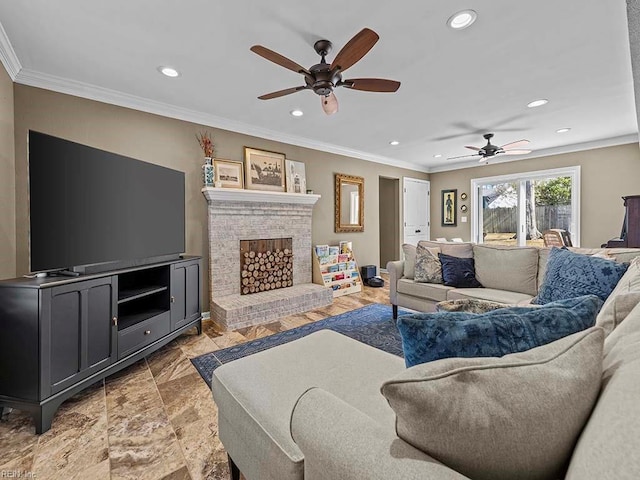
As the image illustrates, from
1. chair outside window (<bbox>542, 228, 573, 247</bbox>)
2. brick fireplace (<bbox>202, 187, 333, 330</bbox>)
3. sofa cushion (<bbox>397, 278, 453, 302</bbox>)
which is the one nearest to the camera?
sofa cushion (<bbox>397, 278, 453, 302</bbox>)

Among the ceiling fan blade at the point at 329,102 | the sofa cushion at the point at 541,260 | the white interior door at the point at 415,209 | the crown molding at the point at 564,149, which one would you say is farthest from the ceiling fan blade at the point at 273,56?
the crown molding at the point at 564,149

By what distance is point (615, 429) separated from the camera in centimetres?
41

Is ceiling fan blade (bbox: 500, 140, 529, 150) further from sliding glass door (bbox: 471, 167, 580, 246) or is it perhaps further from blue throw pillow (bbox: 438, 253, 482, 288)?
blue throw pillow (bbox: 438, 253, 482, 288)

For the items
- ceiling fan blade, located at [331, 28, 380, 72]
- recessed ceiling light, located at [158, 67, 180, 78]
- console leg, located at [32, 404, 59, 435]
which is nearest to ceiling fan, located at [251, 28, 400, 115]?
ceiling fan blade, located at [331, 28, 380, 72]

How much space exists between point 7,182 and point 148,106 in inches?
56.4

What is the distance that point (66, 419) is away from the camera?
67.1 inches

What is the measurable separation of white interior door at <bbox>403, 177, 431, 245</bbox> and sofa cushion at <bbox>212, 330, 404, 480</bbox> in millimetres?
5269

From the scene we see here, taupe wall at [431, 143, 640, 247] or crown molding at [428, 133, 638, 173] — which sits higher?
crown molding at [428, 133, 638, 173]

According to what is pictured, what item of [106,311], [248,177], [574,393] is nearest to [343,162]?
[248,177]

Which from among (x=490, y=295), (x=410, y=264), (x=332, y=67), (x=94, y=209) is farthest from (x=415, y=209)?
(x=94, y=209)

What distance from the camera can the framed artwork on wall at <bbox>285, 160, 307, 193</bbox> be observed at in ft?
14.0

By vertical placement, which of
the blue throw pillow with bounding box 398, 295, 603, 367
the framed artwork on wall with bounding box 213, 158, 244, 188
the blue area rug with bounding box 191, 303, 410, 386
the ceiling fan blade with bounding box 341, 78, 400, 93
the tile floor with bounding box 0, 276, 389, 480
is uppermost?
the ceiling fan blade with bounding box 341, 78, 400, 93

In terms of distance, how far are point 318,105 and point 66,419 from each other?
10.9 feet

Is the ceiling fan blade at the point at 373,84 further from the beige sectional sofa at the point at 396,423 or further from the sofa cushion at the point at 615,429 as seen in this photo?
the sofa cushion at the point at 615,429
